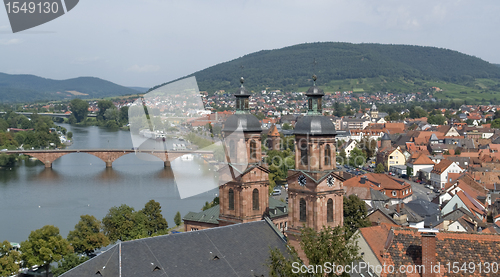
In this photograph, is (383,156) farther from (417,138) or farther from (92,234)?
(92,234)

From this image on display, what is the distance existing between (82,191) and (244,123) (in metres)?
41.5

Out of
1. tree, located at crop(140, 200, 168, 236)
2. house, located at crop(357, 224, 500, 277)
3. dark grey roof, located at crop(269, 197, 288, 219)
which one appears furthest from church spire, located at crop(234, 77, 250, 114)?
tree, located at crop(140, 200, 168, 236)

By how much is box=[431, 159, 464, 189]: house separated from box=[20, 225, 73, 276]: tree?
4822 centimetres

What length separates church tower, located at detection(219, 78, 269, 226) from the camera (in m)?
25.5

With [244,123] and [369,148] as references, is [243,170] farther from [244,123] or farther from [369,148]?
[369,148]

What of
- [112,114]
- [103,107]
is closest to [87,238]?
[112,114]

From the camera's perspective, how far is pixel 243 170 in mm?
25531

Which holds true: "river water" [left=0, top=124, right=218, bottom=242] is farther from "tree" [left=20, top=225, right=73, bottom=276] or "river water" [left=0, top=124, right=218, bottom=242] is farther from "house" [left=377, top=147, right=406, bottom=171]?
"house" [left=377, top=147, right=406, bottom=171]

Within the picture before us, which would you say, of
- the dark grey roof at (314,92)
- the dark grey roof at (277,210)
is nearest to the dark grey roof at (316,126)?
the dark grey roof at (314,92)

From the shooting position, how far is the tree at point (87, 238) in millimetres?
33906

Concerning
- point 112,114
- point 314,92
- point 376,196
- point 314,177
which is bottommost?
point 376,196

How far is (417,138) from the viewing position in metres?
106

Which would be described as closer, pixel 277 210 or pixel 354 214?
pixel 277 210

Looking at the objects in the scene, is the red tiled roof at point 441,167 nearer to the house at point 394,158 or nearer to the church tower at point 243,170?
the house at point 394,158
